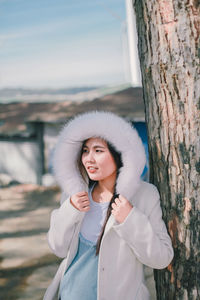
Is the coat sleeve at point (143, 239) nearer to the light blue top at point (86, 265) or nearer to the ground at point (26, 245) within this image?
the light blue top at point (86, 265)

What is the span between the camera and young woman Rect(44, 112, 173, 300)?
6.47 feet

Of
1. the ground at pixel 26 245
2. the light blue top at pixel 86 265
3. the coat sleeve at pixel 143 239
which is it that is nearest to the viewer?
the coat sleeve at pixel 143 239

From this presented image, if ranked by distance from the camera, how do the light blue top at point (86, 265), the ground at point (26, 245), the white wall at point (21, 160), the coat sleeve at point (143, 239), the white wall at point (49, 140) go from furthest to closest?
the white wall at point (21, 160), the white wall at point (49, 140), the ground at point (26, 245), the light blue top at point (86, 265), the coat sleeve at point (143, 239)

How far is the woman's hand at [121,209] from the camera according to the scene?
1969 mm

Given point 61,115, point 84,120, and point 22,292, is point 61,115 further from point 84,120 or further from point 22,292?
point 84,120

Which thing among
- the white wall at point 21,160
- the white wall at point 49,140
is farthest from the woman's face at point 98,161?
the white wall at point 21,160

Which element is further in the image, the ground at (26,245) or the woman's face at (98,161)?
the ground at (26,245)

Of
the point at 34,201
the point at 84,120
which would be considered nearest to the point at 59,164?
the point at 84,120

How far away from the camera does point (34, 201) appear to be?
865 cm

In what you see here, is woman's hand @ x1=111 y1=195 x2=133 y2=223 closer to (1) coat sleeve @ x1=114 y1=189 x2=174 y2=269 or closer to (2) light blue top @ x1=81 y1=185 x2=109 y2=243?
(1) coat sleeve @ x1=114 y1=189 x2=174 y2=269

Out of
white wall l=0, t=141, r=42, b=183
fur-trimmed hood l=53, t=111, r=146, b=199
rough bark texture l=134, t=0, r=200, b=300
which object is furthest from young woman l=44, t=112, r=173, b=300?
white wall l=0, t=141, r=42, b=183

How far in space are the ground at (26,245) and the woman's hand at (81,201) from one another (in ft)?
6.98

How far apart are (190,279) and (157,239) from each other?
0.36 m

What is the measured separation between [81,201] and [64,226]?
0.17 m
